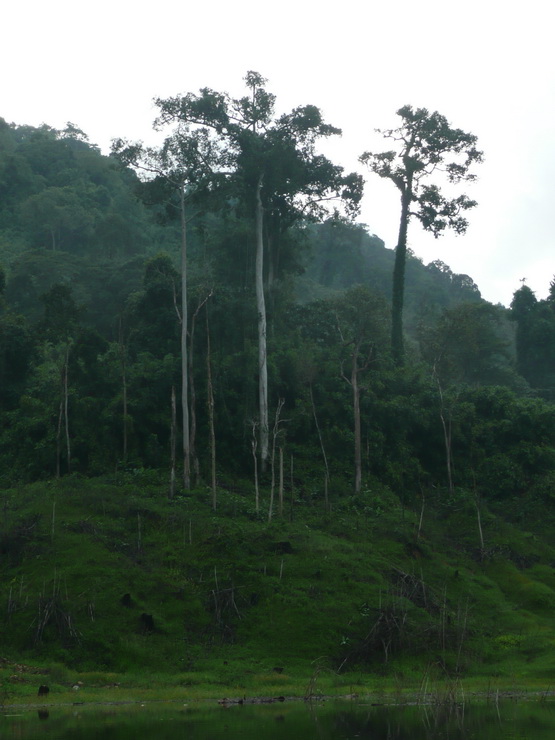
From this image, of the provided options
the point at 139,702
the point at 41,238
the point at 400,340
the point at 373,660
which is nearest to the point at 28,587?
the point at 139,702

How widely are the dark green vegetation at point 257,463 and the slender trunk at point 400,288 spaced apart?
1.38 metres

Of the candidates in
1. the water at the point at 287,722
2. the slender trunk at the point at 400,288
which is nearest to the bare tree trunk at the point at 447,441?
the slender trunk at the point at 400,288

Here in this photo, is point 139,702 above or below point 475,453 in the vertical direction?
below

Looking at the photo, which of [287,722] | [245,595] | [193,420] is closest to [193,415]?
[193,420]

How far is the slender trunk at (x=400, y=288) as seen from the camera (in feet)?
151

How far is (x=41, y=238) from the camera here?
2894 inches

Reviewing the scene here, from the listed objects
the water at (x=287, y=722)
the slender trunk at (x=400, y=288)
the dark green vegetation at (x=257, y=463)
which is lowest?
the water at (x=287, y=722)

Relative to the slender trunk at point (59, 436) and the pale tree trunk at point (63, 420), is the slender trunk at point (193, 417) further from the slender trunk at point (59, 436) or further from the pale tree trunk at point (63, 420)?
the slender trunk at point (59, 436)

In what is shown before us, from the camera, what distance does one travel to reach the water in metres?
16.4

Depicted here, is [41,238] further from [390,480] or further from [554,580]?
[554,580]

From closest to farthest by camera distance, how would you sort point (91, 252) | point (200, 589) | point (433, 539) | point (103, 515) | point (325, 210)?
point (200, 589) → point (103, 515) → point (433, 539) → point (325, 210) → point (91, 252)

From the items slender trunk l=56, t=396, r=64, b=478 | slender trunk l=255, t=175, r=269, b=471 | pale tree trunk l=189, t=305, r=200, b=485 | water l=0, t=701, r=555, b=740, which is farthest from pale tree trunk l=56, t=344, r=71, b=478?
water l=0, t=701, r=555, b=740

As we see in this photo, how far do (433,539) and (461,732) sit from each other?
52.5 feet

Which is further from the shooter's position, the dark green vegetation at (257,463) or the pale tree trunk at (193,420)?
the pale tree trunk at (193,420)
